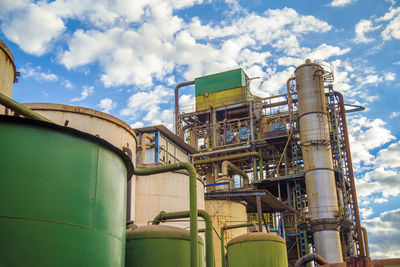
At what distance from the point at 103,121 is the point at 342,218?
18725 mm

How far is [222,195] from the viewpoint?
98.0 feet

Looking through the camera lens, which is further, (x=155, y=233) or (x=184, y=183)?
(x=184, y=183)

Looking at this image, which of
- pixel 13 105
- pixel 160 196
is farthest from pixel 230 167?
pixel 13 105

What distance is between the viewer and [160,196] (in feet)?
73.2

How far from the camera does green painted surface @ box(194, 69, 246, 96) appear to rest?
1647 inches

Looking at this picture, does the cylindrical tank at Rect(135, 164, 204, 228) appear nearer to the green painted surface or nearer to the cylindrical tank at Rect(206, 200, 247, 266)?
the cylindrical tank at Rect(206, 200, 247, 266)

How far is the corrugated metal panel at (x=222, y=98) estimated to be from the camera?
4091 centimetres

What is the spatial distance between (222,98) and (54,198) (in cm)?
3426

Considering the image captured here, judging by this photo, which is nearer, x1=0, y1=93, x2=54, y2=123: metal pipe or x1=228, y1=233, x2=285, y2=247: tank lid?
x1=0, y1=93, x2=54, y2=123: metal pipe

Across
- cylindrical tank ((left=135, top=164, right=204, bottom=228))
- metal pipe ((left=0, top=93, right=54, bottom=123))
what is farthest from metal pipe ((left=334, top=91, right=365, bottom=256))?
metal pipe ((left=0, top=93, right=54, bottom=123))

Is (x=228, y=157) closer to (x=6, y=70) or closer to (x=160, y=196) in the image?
(x=160, y=196)

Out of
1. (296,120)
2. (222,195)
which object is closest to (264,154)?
(296,120)

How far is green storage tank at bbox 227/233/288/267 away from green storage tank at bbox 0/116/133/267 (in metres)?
7.91

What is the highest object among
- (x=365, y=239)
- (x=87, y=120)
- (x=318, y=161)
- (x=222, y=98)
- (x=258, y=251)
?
(x=222, y=98)
